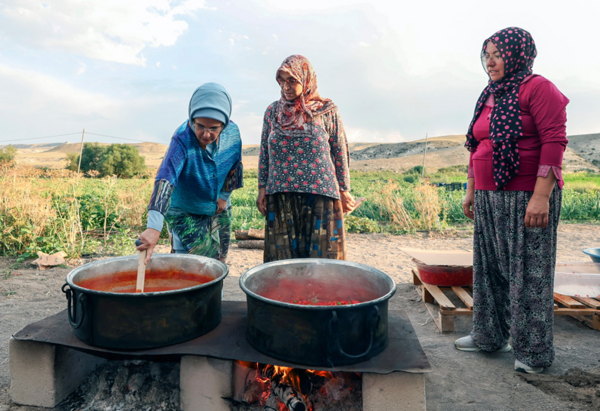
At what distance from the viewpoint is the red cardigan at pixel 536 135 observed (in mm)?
2027

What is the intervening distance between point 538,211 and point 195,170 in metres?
2.08

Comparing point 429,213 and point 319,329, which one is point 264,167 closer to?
point 319,329

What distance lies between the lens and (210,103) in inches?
90.4

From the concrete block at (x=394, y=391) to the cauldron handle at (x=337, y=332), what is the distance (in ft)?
0.53

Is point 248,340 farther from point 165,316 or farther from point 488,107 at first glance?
point 488,107

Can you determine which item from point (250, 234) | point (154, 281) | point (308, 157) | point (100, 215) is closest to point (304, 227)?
point (308, 157)

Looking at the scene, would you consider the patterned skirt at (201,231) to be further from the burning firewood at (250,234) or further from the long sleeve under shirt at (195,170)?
the burning firewood at (250,234)

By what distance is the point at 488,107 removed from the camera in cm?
238

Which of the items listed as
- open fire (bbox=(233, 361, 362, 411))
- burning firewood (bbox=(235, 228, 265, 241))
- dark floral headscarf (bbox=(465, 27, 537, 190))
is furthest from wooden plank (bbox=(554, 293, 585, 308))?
burning firewood (bbox=(235, 228, 265, 241))

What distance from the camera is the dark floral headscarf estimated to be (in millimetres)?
2137

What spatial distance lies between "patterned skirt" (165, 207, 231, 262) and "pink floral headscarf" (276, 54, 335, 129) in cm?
86

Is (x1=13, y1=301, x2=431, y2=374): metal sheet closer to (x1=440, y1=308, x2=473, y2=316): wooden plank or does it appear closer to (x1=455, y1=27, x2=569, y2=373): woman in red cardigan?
(x1=455, y1=27, x2=569, y2=373): woman in red cardigan

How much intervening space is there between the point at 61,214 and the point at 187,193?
4.47 metres

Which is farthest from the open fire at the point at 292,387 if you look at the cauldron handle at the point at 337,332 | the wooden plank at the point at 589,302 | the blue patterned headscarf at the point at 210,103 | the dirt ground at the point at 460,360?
the wooden plank at the point at 589,302
